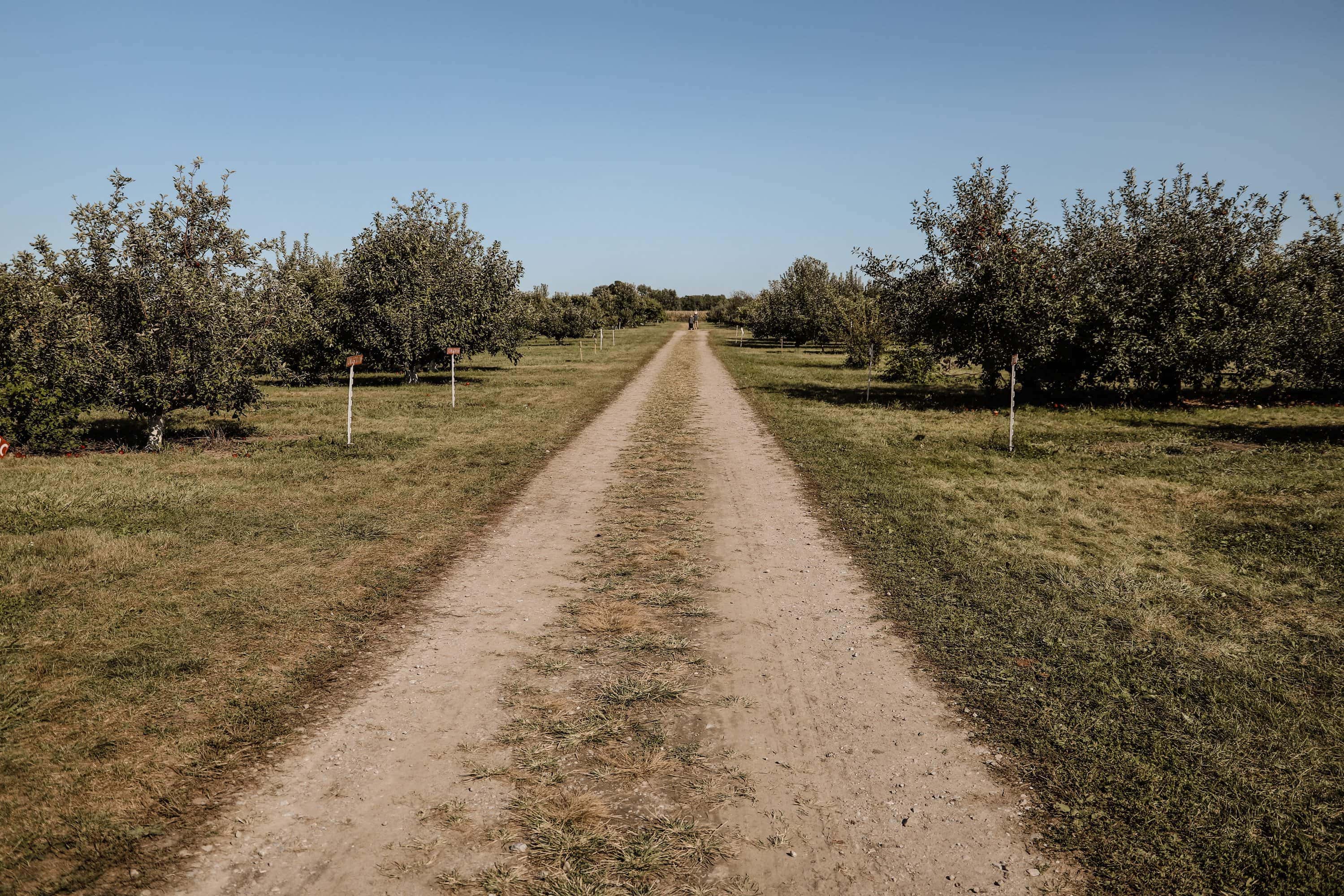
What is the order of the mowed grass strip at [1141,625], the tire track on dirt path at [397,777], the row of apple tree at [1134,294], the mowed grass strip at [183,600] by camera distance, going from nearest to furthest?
the tire track on dirt path at [397,777], the mowed grass strip at [1141,625], the mowed grass strip at [183,600], the row of apple tree at [1134,294]

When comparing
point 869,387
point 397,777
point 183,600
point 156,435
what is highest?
point 869,387

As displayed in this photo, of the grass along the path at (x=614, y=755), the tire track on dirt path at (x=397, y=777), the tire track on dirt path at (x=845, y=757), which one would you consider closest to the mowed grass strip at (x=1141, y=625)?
the tire track on dirt path at (x=845, y=757)

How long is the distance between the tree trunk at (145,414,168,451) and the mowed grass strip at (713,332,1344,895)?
13.4 meters

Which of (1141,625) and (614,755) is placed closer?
(614,755)

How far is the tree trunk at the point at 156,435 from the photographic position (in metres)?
14.9

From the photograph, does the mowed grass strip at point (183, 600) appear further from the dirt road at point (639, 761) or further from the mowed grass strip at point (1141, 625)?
the mowed grass strip at point (1141, 625)

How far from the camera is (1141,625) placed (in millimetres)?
6902

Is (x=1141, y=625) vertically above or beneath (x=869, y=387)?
beneath

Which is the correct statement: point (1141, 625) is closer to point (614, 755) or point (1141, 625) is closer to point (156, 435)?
point (614, 755)

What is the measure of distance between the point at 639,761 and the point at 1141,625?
5.26 meters

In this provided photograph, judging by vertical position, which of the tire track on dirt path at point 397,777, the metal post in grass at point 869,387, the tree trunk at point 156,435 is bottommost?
the tire track on dirt path at point 397,777

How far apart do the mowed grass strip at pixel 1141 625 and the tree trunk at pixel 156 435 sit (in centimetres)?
1345

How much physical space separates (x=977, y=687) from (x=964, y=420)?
16.1 meters

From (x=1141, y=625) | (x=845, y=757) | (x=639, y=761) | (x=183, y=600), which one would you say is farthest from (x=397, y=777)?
(x=1141, y=625)
